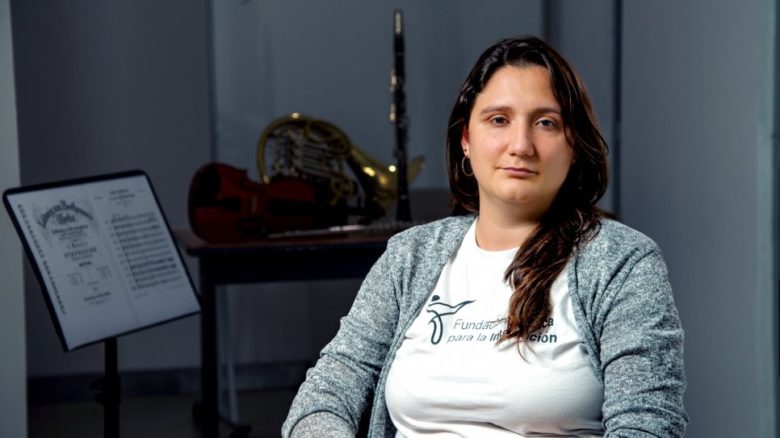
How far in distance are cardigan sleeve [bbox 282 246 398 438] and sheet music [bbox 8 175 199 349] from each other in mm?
874

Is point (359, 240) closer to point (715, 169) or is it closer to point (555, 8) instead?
point (715, 169)

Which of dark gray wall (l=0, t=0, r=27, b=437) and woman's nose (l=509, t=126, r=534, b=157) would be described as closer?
woman's nose (l=509, t=126, r=534, b=157)

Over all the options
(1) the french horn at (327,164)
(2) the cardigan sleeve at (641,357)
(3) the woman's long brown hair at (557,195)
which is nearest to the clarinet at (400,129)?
(1) the french horn at (327,164)

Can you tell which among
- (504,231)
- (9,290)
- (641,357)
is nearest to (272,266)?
(9,290)

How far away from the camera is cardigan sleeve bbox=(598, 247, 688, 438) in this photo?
4.43 ft

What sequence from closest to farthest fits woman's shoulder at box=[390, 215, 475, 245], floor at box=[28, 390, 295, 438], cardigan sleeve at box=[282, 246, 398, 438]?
1. cardigan sleeve at box=[282, 246, 398, 438]
2. woman's shoulder at box=[390, 215, 475, 245]
3. floor at box=[28, 390, 295, 438]

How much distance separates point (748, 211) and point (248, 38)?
2223mm

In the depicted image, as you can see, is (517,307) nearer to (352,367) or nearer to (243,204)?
(352,367)

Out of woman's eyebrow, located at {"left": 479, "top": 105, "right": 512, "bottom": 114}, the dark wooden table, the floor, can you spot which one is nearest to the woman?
woman's eyebrow, located at {"left": 479, "top": 105, "right": 512, "bottom": 114}

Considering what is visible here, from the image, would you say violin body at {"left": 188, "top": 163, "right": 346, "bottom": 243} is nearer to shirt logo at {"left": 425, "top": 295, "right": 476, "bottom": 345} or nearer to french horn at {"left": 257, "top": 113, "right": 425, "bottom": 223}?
french horn at {"left": 257, "top": 113, "right": 425, "bottom": 223}

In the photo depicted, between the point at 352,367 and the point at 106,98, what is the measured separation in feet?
9.22

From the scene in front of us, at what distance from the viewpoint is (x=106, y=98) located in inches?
164

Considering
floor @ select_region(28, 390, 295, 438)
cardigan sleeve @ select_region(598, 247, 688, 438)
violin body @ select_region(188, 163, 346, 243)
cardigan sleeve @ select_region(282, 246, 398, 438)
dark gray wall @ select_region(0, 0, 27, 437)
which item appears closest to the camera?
cardigan sleeve @ select_region(598, 247, 688, 438)

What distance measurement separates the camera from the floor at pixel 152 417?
374 cm
